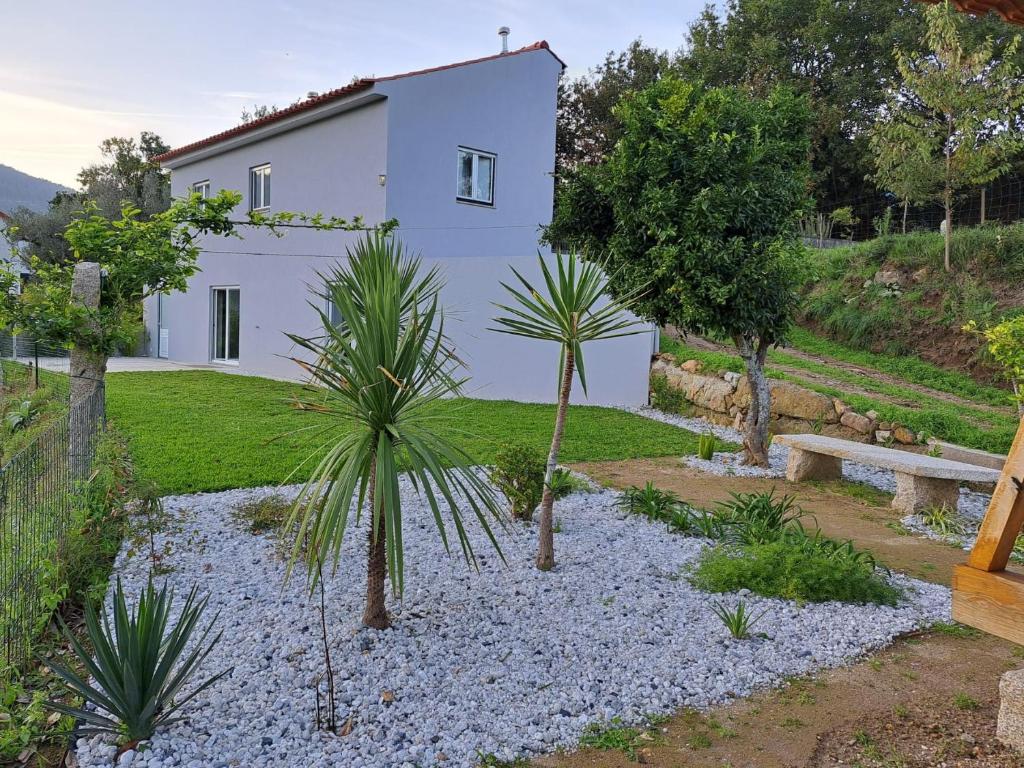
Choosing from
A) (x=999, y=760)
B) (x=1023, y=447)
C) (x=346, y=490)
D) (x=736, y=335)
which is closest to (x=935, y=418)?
(x=736, y=335)

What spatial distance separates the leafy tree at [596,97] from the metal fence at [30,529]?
2385cm

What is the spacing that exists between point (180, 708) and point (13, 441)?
5.30 m

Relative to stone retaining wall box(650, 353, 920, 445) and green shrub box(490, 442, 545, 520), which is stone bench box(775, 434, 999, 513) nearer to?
stone retaining wall box(650, 353, 920, 445)

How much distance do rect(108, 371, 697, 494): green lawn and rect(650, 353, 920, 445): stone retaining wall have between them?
3.18ft

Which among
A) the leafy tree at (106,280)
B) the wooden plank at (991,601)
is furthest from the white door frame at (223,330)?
the wooden plank at (991,601)

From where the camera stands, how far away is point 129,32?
1112 centimetres

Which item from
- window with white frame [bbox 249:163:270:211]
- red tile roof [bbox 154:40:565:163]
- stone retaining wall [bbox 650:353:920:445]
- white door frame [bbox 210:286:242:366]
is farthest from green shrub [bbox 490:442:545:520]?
white door frame [bbox 210:286:242:366]

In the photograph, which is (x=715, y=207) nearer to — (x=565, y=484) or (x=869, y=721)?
(x=565, y=484)

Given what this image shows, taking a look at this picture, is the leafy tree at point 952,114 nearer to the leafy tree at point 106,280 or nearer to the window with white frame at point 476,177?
the window with white frame at point 476,177

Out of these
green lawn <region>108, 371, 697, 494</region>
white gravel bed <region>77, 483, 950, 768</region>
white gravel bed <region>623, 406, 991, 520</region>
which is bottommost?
white gravel bed <region>623, 406, 991, 520</region>

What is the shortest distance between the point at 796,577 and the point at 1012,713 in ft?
4.79

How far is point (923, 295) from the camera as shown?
535 inches

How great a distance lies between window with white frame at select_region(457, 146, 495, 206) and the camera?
1402 cm

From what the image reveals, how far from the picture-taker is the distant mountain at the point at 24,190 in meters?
33.8
